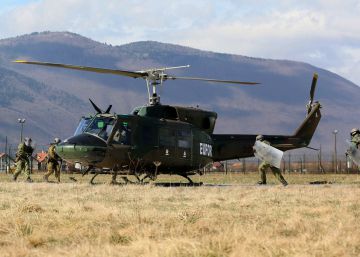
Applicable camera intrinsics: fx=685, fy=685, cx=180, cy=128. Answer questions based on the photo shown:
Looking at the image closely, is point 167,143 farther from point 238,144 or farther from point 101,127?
point 238,144

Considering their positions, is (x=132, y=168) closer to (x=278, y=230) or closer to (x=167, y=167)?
(x=167, y=167)

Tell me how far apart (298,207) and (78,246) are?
631 cm

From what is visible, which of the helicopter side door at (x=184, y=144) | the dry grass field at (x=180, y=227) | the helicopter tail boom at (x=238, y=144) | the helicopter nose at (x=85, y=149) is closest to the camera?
the dry grass field at (x=180, y=227)

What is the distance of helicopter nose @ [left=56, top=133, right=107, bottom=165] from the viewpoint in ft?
70.9

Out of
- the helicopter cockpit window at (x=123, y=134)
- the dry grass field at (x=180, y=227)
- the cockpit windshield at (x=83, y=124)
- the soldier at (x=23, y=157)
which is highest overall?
the cockpit windshield at (x=83, y=124)

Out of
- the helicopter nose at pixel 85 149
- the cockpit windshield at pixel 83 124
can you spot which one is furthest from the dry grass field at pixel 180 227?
the cockpit windshield at pixel 83 124

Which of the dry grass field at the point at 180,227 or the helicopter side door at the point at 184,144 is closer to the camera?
the dry grass field at the point at 180,227

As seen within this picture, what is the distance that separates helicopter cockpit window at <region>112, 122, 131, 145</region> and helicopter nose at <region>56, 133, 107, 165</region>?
0.57 meters

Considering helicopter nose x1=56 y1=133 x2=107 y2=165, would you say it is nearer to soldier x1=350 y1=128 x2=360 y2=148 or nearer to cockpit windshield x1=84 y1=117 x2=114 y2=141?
cockpit windshield x1=84 y1=117 x2=114 y2=141

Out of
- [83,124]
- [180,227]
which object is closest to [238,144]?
[83,124]

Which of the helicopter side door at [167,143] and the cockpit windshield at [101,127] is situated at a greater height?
the cockpit windshield at [101,127]

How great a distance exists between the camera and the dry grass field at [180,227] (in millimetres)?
8031

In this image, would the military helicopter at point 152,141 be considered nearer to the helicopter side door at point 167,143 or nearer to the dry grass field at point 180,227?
the helicopter side door at point 167,143

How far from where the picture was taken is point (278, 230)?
382 inches
